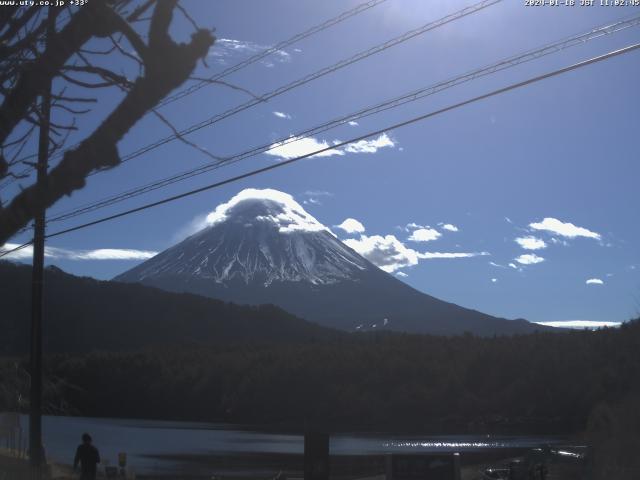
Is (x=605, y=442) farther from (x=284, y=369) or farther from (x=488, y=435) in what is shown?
(x=284, y=369)

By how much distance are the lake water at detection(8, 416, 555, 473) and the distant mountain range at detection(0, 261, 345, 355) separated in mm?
24720

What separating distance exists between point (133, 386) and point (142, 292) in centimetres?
2263

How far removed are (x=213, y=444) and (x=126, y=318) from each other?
58.9 metres

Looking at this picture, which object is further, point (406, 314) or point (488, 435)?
point (406, 314)

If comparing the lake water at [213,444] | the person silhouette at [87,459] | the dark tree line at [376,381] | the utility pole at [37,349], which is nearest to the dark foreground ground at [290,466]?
the utility pole at [37,349]

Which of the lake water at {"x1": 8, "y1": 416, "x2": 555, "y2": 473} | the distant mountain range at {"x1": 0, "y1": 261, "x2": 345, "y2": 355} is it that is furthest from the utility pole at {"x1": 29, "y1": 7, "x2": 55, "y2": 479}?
the distant mountain range at {"x1": 0, "y1": 261, "x2": 345, "y2": 355}

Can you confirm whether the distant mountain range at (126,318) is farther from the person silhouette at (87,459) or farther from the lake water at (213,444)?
the person silhouette at (87,459)

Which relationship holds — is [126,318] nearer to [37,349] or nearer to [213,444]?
[213,444]

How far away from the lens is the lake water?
132ft

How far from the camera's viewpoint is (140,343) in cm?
10462

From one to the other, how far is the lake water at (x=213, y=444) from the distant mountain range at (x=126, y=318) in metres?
24.7

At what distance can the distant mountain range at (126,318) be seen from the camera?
8598cm

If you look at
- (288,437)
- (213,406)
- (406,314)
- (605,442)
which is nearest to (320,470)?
(605,442)

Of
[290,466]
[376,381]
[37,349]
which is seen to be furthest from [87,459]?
[376,381]
